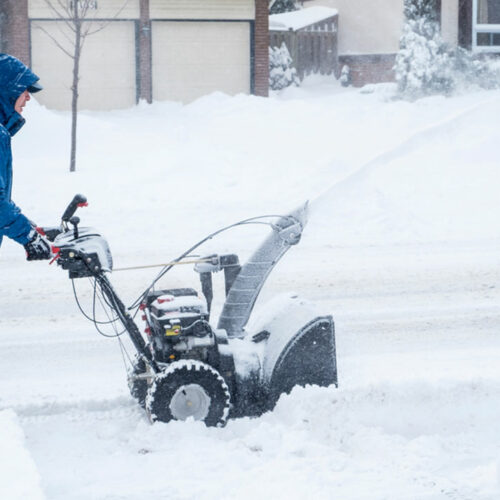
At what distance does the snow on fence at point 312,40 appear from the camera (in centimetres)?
3066

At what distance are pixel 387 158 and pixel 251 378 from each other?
1054 centimetres

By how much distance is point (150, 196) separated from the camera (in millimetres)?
13711

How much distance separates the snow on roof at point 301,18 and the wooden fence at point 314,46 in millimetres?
146

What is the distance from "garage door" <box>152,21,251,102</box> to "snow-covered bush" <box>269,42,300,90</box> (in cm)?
465

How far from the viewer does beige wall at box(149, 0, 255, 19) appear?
77.8 ft

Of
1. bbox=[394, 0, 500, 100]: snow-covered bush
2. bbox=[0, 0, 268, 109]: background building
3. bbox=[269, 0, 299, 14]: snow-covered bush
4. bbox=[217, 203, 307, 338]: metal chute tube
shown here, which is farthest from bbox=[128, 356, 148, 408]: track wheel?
bbox=[269, 0, 299, 14]: snow-covered bush

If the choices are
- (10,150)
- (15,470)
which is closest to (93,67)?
(10,150)

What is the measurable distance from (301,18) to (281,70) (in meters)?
3.69

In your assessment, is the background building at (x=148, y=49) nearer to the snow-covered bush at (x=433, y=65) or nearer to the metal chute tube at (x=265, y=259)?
the snow-covered bush at (x=433, y=65)

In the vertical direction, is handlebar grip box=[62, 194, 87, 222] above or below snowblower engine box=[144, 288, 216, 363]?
above

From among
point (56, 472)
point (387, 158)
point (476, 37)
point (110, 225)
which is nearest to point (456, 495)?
point (56, 472)

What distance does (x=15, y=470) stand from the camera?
13.2 feet

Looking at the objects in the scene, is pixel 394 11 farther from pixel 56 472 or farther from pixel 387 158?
pixel 56 472

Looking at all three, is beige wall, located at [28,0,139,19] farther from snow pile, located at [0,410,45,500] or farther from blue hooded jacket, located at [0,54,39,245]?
snow pile, located at [0,410,45,500]
